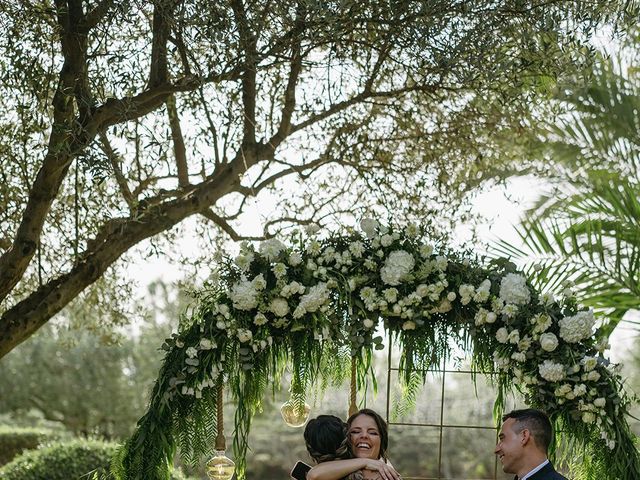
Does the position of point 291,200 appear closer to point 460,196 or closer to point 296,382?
point 460,196

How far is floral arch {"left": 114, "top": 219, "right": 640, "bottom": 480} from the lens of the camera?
588 centimetres

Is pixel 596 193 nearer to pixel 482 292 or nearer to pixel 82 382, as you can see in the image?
pixel 482 292

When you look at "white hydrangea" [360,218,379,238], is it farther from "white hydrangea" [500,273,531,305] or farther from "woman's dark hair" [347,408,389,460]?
"woman's dark hair" [347,408,389,460]

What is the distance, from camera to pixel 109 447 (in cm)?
1245

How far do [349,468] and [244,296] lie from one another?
1290mm

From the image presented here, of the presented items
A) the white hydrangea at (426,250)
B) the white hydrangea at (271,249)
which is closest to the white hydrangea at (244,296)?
the white hydrangea at (271,249)

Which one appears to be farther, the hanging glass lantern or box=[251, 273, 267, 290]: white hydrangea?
the hanging glass lantern

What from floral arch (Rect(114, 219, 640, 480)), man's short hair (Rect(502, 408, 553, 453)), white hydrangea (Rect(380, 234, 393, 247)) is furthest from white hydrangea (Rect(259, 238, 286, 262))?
man's short hair (Rect(502, 408, 553, 453))

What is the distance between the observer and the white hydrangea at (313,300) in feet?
19.1

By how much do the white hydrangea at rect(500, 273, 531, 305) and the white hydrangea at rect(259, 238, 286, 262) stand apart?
1.42 metres

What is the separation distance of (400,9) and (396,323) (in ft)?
7.84

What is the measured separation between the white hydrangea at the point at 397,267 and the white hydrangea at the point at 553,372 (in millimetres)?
1011

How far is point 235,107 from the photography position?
29.0ft

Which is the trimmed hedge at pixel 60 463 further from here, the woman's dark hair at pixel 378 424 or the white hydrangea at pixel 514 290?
the white hydrangea at pixel 514 290
